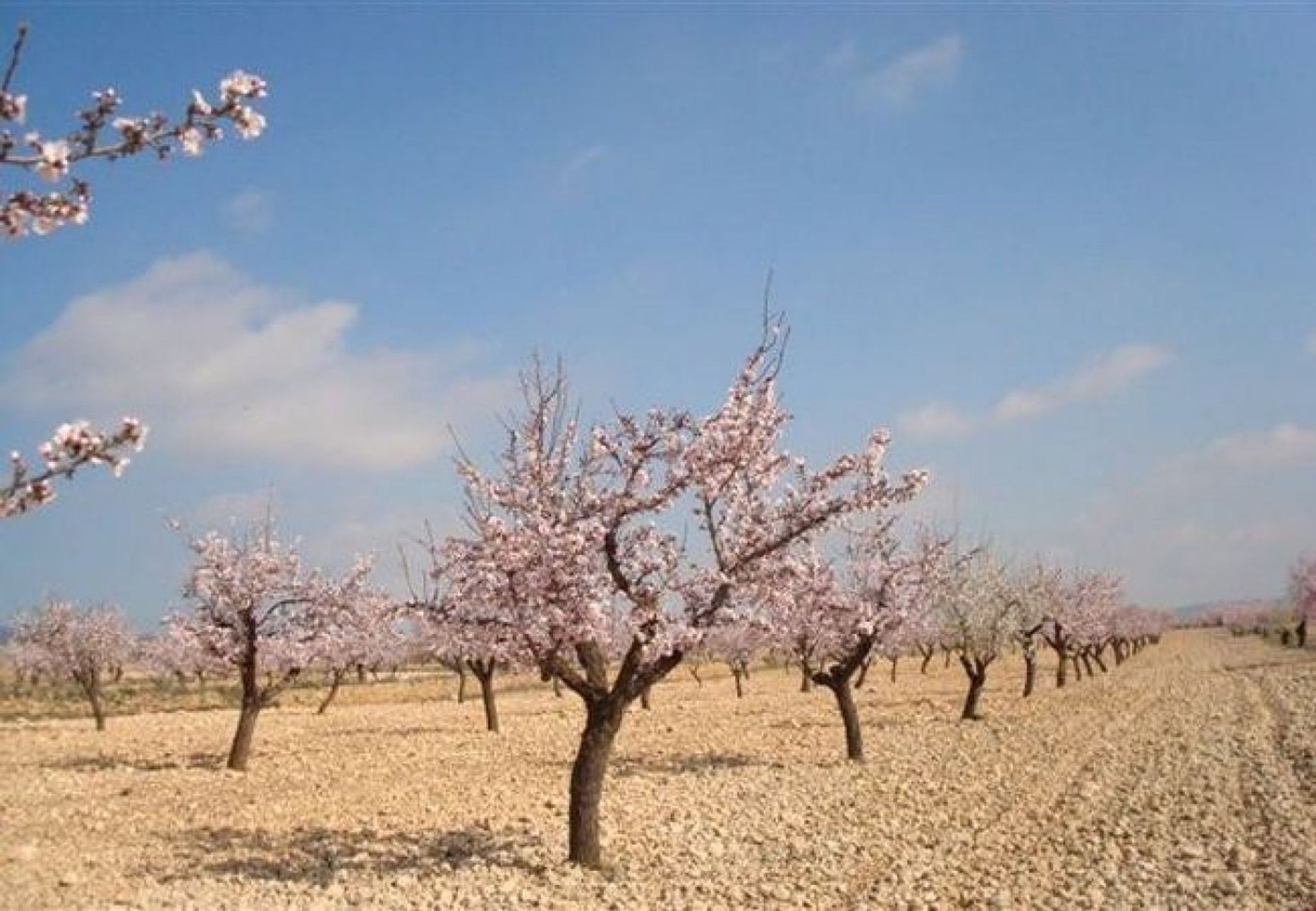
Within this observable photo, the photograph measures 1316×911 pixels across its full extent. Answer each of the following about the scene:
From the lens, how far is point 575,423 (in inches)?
612

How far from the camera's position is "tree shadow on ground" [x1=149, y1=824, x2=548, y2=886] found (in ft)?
48.4

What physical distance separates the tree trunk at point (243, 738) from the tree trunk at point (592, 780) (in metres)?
14.4

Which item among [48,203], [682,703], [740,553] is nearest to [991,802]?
[740,553]

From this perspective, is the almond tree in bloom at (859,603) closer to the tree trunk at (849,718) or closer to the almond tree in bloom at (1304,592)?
the tree trunk at (849,718)

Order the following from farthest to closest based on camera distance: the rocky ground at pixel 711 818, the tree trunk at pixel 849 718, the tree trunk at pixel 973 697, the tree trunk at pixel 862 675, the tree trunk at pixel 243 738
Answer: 1. the tree trunk at pixel 862 675
2. the tree trunk at pixel 973 697
3. the tree trunk at pixel 849 718
4. the tree trunk at pixel 243 738
5. the rocky ground at pixel 711 818

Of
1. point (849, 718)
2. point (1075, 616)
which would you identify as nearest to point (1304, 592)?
point (1075, 616)

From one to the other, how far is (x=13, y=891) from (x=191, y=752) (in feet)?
64.6

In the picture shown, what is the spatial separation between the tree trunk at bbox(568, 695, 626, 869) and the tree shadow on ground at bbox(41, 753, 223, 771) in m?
16.6

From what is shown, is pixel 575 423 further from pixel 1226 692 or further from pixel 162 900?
pixel 1226 692

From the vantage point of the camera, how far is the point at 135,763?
96.3 feet

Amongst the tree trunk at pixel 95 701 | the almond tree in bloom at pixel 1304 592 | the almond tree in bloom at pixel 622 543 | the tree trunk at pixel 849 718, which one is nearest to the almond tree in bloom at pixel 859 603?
the tree trunk at pixel 849 718

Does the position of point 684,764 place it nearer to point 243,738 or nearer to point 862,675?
point 243,738

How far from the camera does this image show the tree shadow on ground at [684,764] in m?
25.1

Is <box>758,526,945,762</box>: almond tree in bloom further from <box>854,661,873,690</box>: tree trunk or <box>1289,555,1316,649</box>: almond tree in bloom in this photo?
<box>1289,555,1316,649</box>: almond tree in bloom
